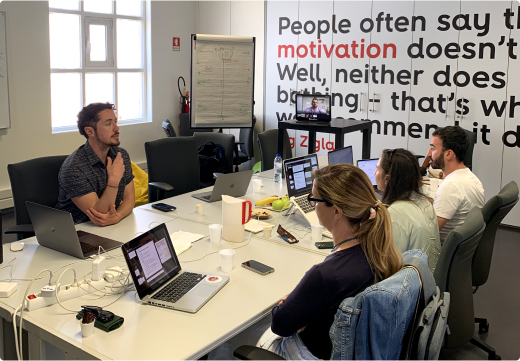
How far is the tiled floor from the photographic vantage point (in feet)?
9.83

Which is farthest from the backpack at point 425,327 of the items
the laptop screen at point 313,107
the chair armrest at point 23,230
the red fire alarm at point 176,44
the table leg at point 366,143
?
the red fire alarm at point 176,44

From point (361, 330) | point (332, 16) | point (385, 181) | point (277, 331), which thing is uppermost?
point (332, 16)

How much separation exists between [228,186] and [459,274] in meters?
1.66

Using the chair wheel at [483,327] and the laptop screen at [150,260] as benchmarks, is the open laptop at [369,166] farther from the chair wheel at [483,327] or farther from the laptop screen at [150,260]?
the laptop screen at [150,260]

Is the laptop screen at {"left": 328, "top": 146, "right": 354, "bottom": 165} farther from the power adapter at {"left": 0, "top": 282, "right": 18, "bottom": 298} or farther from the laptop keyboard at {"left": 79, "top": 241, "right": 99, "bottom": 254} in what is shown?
the power adapter at {"left": 0, "top": 282, "right": 18, "bottom": 298}

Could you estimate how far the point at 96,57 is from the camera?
21.1 ft

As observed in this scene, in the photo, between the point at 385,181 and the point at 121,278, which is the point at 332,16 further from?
the point at 121,278

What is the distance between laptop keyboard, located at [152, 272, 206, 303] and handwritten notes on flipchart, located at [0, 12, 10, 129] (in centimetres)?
404

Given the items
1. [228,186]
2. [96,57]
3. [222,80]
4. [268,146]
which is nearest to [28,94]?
[96,57]

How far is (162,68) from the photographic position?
714cm

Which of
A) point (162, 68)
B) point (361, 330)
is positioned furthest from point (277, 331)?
point (162, 68)

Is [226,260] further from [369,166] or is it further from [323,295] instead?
[369,166]

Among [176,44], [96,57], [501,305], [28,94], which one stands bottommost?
[501,305]

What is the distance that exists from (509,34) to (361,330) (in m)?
4.48
